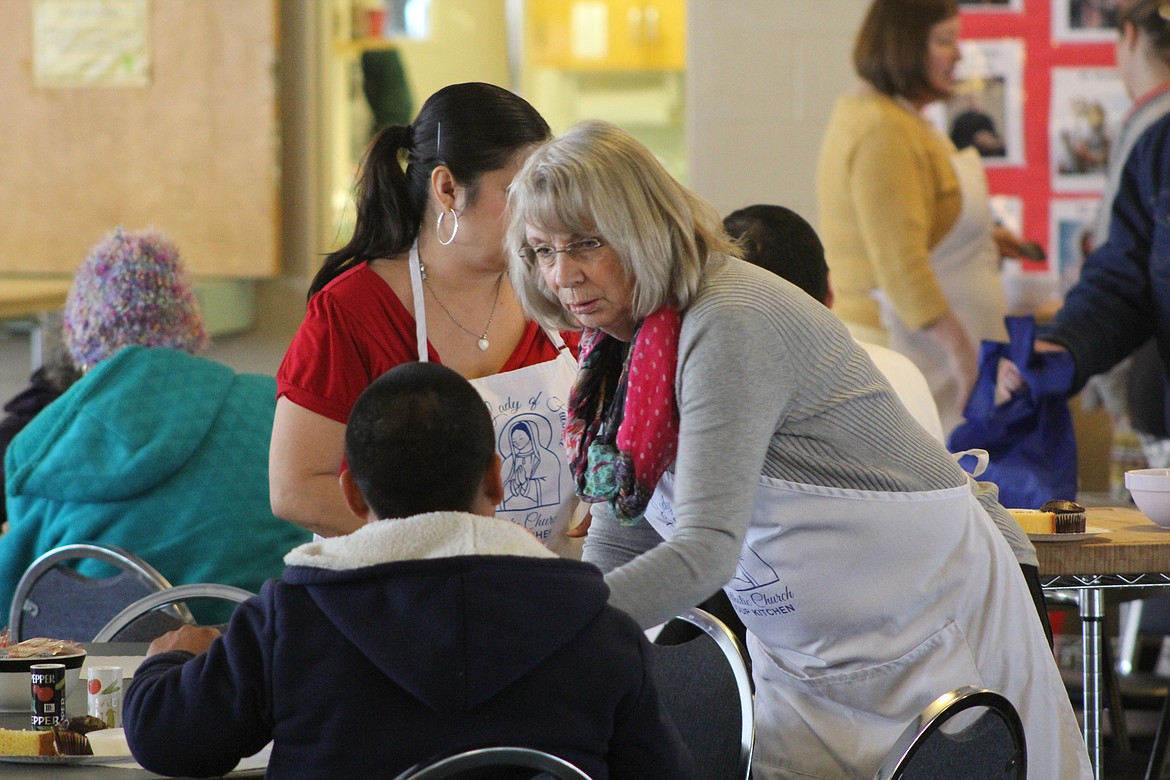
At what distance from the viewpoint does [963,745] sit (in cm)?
148

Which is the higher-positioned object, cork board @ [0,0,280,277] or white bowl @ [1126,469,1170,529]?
cork board @ [0,0,280,277]

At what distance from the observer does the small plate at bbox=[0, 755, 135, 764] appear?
1422 millimetres

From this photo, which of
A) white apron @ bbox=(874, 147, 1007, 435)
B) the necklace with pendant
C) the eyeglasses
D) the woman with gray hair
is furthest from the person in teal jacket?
white apron @ bbox=(874, 147, 1007, 435)

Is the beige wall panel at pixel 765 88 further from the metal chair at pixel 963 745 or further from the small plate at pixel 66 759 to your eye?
the small plate at pixel 66 759

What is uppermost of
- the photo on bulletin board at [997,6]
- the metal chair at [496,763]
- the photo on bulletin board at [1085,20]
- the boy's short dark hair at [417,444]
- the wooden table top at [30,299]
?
the photo on bulletin board at [997,6]

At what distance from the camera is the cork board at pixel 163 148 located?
4465 mm

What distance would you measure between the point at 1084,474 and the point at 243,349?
9.27 ft

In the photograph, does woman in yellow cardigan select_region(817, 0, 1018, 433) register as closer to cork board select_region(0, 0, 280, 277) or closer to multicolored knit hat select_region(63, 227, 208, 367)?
multicolored knit hat select_region(63, 227, 208, 367)

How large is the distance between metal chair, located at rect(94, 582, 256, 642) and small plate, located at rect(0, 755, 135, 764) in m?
0.42

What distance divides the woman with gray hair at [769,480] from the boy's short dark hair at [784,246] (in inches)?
21.4

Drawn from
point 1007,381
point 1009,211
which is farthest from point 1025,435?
point 1009,211

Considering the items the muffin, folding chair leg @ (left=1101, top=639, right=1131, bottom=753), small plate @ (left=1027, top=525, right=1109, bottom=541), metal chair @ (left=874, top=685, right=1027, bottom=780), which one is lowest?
folding chair leg @ (left=1101, top=639, right=1131, bottom=753)

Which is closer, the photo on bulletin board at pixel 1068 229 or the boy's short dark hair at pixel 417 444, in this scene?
the boy's short dark hair at pixel 417 444

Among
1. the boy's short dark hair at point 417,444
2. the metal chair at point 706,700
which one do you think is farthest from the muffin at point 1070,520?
the boy's short dark hair at point 417,444
